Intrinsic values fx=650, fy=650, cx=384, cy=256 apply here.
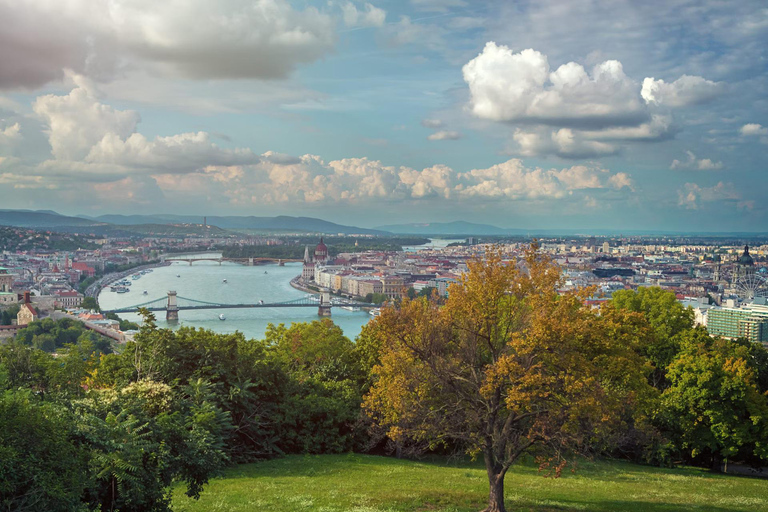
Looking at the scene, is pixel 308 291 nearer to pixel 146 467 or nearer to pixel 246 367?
pixel 246 367

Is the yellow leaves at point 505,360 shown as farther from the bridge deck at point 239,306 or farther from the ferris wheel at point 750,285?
the ferris wheel at point 750,285

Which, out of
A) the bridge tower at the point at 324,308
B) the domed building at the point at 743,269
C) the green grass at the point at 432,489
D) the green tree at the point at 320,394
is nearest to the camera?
the green grass at the point at 432,489

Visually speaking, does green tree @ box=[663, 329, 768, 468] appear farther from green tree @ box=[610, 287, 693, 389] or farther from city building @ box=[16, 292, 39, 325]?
city building @ box=[16, 292, 39, 325]

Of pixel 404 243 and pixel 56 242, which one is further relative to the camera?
pixel 404 243

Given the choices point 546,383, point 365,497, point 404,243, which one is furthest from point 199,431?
point 404,243

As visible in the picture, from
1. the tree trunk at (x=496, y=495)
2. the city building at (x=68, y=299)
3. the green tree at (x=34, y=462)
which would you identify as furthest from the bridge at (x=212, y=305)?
the green tree at (x=34, y=462)

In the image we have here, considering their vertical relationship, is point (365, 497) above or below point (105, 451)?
below

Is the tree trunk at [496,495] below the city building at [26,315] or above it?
above
